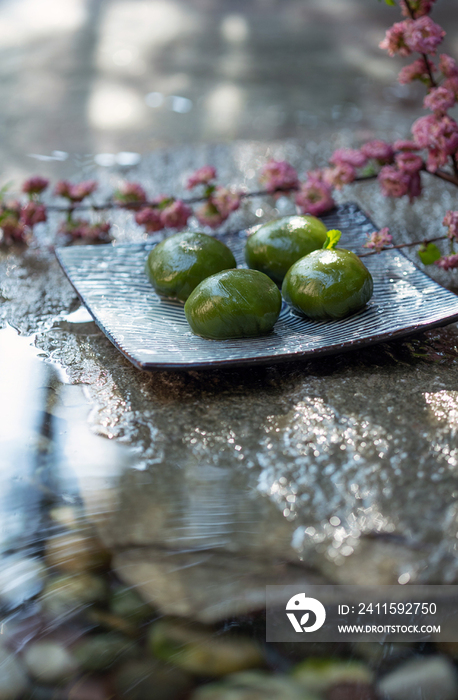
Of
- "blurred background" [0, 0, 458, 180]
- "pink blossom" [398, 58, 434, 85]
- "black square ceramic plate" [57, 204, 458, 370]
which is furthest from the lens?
"blurred background" [0, 0, 458, 180]

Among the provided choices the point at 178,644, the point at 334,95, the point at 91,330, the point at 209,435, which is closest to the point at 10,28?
the point at 334,95

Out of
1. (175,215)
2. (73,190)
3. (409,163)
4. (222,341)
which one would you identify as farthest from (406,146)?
(73,190)

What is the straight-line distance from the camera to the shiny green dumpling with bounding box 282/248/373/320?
2.80 ft

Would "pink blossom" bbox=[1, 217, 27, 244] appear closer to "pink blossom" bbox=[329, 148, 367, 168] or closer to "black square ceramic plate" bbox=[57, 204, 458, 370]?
"black square ceramic plate" bbox=[57, 204, 458, 370]

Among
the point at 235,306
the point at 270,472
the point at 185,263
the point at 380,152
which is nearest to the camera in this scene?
the point at 270,472

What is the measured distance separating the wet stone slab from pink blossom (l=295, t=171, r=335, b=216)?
424 mm

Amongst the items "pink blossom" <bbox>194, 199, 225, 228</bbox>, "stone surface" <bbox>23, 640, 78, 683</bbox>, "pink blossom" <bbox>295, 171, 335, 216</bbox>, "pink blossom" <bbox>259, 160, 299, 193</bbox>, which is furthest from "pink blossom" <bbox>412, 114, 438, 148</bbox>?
"stone surface" <bbox>23, 640, 78, 683</bbox>

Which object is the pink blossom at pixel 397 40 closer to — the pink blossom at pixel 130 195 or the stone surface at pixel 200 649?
the pink blossom at pixel 130 195

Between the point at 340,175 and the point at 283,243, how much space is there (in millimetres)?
335

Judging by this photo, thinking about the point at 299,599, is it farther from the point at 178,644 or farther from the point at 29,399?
the point at 29,399

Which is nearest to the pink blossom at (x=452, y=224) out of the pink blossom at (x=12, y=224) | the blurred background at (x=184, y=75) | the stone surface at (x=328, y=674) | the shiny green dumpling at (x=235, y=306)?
the shiny green dumpling at (x=235, y=306)

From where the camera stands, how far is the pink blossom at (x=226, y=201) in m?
1.28

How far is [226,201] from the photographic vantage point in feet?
4.20

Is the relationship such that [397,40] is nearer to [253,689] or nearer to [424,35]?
[424,35]
